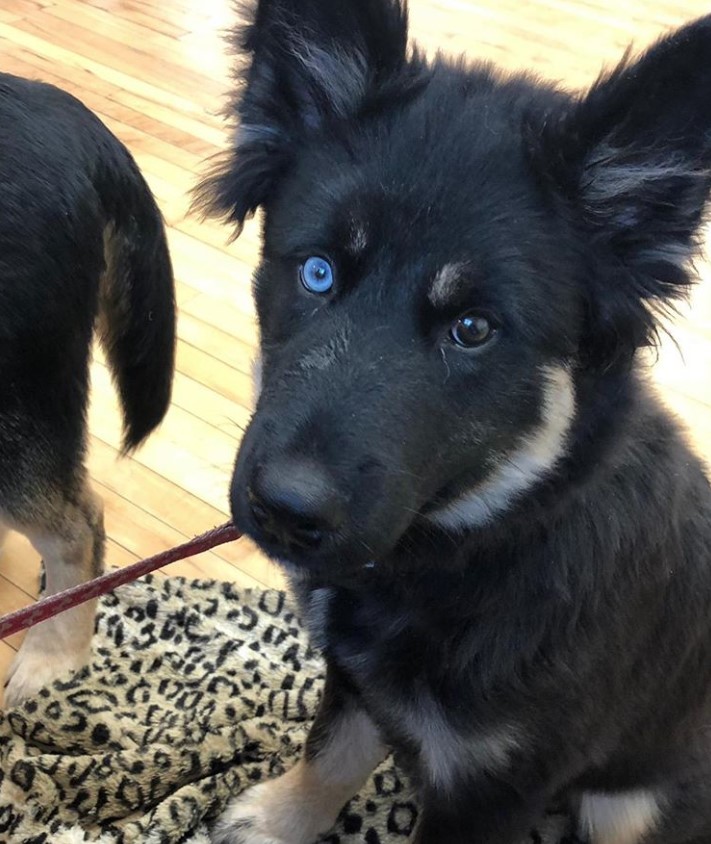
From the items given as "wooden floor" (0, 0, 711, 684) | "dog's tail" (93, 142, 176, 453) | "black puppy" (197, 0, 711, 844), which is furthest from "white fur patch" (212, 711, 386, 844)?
"dog's tail" (93, 142, 176, 453)

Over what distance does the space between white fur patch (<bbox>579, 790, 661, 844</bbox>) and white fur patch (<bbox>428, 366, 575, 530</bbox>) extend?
0.73 meters

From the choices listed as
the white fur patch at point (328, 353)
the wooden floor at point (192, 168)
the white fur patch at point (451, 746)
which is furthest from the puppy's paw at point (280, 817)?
the white fur patch at point (328, 353)

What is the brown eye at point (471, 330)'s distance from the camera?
123cm

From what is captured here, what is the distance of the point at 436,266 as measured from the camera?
3.93ft

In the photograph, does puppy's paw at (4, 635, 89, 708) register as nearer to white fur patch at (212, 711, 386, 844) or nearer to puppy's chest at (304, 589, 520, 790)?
white fur patch at (212, 711, 386, 844)

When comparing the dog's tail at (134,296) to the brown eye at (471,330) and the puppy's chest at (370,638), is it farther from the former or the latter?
the brown eye at (471,330)

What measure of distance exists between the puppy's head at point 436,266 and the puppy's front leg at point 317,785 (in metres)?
0.65

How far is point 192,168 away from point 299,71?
240 centimetres

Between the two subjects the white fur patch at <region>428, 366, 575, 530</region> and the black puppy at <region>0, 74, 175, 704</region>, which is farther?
the black puppy at <region>0, 74, 175, 704</region>

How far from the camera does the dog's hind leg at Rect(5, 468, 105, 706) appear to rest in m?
1.99

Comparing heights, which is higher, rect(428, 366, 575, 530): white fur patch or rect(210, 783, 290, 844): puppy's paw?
rect(428, 366, 575, 530): white fur patch

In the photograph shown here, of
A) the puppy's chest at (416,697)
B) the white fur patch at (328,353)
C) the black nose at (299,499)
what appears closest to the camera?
the black nose at (299,499)

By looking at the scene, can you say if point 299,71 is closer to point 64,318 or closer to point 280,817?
point 64,318

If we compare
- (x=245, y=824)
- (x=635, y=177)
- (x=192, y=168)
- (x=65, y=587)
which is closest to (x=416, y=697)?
(x=245, y=824)
